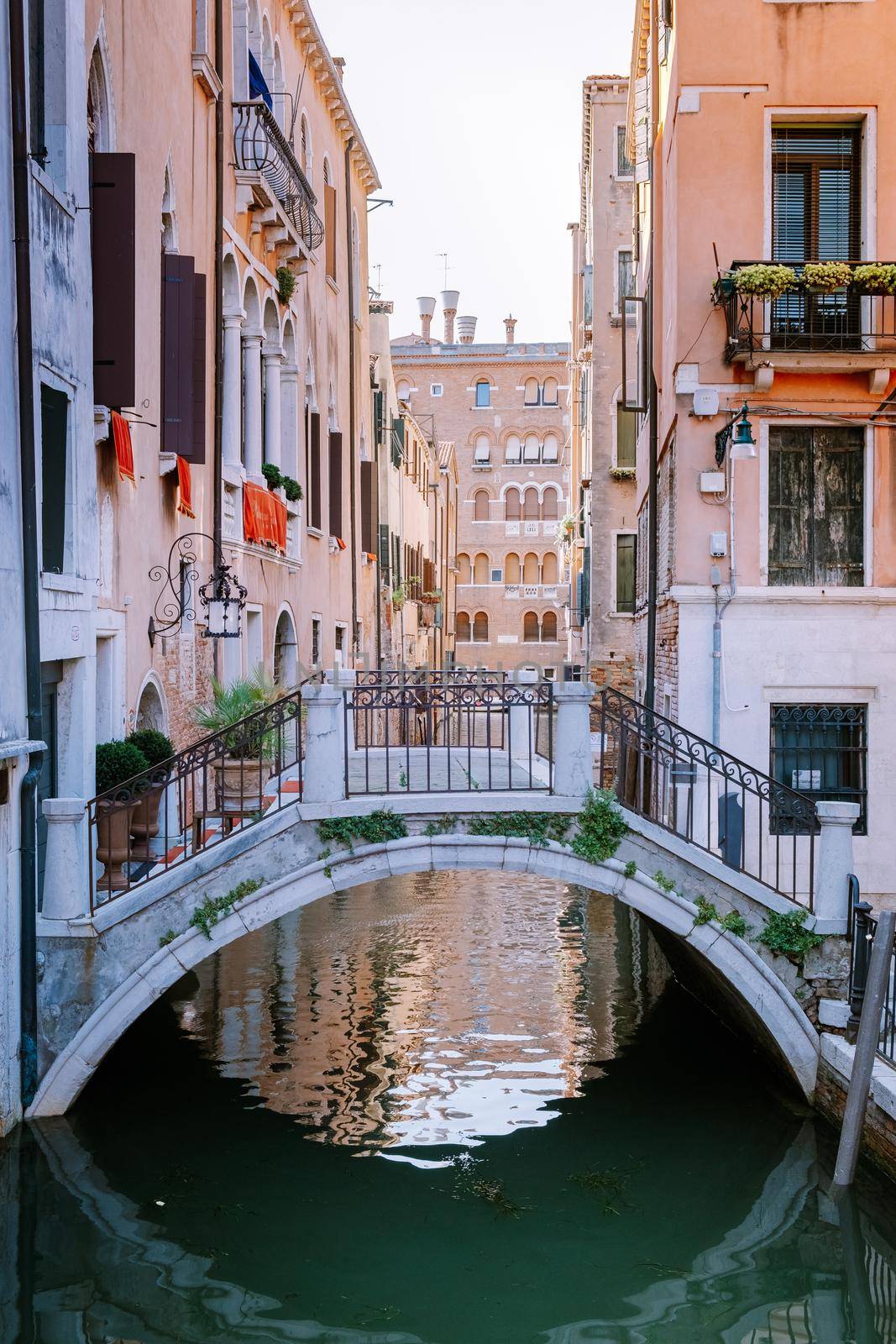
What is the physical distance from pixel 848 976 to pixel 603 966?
509 centimetres

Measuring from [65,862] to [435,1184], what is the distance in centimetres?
316

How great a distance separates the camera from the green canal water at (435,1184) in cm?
744

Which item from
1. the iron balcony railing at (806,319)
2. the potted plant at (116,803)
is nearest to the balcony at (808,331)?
the iron balcony railing at (806,319)

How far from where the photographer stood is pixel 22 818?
28.5 feet

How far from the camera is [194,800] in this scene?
30.9 ft

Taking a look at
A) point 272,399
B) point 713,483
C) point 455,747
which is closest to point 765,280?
point 713,483

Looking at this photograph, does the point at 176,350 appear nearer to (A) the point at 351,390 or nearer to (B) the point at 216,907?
(B) the point at 216,907

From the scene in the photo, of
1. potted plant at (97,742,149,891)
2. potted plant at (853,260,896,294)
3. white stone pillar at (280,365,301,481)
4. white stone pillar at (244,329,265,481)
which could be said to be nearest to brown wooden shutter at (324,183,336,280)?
white stone pillar at (280,365,301,481)

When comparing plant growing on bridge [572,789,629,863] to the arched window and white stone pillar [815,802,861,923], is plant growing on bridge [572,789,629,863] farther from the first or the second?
the arched window

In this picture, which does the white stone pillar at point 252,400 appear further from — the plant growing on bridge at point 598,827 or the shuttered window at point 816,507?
the plant growing on bridge at point 598,827

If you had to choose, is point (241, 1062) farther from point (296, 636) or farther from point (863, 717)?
point (296, 636)

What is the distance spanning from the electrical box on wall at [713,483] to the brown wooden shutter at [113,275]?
601 centimetres

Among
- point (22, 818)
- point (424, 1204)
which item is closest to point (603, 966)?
point (424, 1204)

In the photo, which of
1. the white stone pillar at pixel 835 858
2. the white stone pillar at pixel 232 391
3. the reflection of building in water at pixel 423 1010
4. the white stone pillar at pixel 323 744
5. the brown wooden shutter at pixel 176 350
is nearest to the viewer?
the white stone pillar at pixel 323 744
